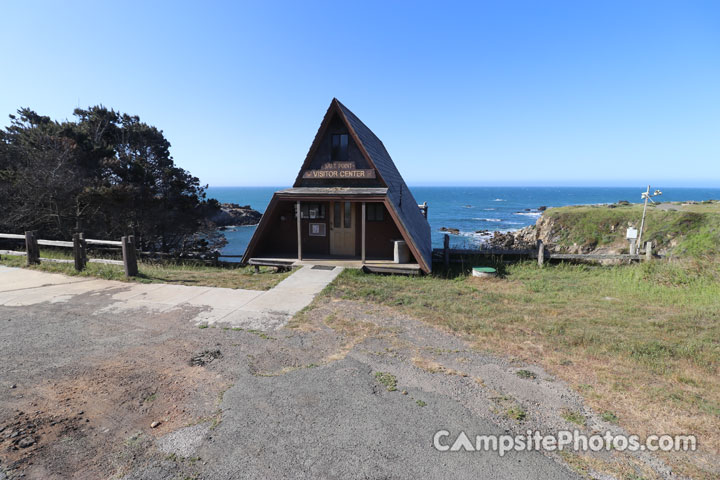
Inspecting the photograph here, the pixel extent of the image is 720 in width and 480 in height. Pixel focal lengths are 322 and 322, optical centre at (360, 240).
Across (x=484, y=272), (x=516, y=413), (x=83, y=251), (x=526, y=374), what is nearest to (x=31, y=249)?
(x=83, y=251)

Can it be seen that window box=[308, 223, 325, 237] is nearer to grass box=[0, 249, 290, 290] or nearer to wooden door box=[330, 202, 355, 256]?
wooden door box=[330, 202, 355, 256]

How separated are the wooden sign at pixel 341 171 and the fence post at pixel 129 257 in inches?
281

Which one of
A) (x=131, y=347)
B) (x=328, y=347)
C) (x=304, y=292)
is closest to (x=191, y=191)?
(x=304, y=292)

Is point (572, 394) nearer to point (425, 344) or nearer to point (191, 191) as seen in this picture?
point (425, 344)

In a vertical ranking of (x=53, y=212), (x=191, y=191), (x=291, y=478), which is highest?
(x=191, y=191)

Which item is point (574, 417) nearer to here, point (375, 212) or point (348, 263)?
point (348, 263)

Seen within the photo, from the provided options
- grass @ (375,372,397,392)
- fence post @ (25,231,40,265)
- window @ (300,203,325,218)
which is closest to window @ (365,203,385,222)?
window @ (300,203,325,218)

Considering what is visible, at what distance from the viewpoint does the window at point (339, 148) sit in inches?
555

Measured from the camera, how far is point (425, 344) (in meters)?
6.39

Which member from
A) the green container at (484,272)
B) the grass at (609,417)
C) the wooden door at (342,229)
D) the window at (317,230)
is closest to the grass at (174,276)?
the window at (317,230)

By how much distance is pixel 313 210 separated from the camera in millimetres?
14820

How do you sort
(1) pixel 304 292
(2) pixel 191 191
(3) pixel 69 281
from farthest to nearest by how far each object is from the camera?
1. (2) pixel 191 191
2. (3) pixel 69 281
3. (1) pixel 304 292

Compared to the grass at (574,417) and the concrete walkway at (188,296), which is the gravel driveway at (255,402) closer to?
the grass at (574,417)

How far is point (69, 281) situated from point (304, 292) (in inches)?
314
